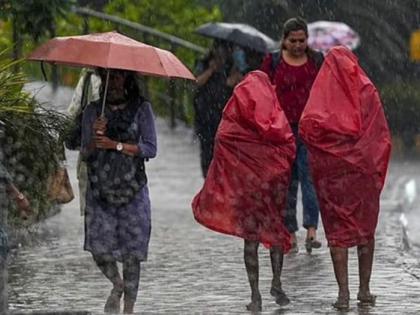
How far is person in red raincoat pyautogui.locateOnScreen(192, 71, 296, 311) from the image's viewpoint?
11.3 m

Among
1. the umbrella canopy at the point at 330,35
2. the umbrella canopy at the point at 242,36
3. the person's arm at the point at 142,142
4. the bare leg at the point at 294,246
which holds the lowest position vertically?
the umbrella canopy at the point at 330,35

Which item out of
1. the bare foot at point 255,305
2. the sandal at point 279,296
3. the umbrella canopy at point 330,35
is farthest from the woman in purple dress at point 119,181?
the umbrella canopy at point 330,35

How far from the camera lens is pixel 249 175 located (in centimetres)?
1131

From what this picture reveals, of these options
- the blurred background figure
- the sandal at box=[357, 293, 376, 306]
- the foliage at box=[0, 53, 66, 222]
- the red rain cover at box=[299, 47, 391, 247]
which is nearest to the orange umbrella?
the foliage at box=[0, 53, 66, 222]

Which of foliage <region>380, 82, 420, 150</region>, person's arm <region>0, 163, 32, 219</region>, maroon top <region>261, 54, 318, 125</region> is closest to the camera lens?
person's arm <region>0, 163, 32, 219</region>

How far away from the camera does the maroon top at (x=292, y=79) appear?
44.5ft

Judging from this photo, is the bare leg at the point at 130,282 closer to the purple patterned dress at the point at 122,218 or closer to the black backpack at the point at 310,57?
the purple patterned dress at the point at 122,218

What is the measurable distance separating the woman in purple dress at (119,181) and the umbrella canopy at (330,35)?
19197mm

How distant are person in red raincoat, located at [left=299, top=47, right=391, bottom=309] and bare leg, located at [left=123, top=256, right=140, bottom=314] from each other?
4.15ft

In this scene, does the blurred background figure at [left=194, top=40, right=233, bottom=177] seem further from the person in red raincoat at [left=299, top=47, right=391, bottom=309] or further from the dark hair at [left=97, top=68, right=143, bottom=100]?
the dark hair at [left=97, top=68, right=143, bottom=100]

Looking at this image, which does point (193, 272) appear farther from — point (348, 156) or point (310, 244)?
point (348, 156)

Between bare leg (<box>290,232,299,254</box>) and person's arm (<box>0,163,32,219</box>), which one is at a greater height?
person's arm (<box>0,163,32,219</box>)

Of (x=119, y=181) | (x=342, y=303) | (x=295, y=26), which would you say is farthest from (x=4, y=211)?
(x=295, y=26)

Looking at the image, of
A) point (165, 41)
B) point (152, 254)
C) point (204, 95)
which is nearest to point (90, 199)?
point (152, 254)
